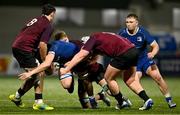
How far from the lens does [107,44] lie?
38.1 ft

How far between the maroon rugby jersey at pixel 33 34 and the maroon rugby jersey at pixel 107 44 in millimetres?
1012

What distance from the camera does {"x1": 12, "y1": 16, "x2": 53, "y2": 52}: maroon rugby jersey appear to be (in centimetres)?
1222

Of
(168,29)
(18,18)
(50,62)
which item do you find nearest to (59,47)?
(50,62)

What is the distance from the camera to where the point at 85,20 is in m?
40.8

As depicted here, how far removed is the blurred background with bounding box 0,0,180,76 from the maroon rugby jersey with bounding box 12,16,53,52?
927 inches

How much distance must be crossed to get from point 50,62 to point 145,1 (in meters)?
29.8

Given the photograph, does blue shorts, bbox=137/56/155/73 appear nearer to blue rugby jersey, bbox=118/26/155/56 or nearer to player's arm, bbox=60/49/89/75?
blue rugby jersey, bbox=118/26/155/56

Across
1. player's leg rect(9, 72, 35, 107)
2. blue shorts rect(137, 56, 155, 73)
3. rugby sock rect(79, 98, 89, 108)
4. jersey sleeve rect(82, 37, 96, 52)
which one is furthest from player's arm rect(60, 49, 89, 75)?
blue shorts rect(137, 56, 155, 73)

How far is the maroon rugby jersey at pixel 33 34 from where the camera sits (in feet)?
40.1

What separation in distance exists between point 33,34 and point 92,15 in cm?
2841

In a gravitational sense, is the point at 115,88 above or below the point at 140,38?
below

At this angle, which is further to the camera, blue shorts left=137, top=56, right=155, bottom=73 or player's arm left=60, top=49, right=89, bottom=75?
blue shorts left=137, top=56, right=155, bottom=73

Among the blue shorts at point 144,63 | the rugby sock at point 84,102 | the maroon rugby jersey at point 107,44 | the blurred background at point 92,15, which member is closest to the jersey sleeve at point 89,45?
the maroon rugby jersey at point 107,44

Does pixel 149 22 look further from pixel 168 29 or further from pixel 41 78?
pixel 41 78
